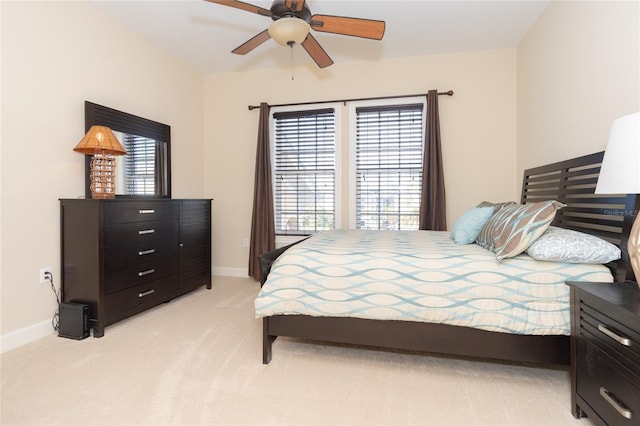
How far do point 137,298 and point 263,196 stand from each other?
1.87 metres

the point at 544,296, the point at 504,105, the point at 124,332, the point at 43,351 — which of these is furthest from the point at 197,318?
the point at 504,105

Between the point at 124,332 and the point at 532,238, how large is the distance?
2.96m

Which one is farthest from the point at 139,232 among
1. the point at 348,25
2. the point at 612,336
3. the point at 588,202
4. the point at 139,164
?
the point at 588,202

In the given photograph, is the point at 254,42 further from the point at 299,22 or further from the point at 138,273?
the point at 138,273

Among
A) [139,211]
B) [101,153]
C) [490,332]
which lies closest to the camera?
[490,332]

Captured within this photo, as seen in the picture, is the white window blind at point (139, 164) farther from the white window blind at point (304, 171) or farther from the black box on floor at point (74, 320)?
the white window blind at point (304, 171)

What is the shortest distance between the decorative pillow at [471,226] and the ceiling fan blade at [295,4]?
6.26 ft

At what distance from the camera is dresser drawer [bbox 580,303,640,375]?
1.13 metres

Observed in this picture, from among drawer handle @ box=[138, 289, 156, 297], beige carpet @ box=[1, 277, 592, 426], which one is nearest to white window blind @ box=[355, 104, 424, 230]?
beige carpet @ box=[1, 277, 592, 426]

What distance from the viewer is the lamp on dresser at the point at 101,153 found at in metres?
2.57

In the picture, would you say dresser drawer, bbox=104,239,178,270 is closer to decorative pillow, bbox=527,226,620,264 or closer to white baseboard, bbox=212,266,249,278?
white baseboard, bbox=212,266,249,278

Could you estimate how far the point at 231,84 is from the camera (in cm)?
439

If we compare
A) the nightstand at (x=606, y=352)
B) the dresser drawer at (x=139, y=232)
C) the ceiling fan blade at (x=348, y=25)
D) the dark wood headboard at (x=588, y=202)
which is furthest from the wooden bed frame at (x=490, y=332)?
the ceiling fan blade at (x=348, y=25)

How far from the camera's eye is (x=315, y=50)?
2662 millimetres
